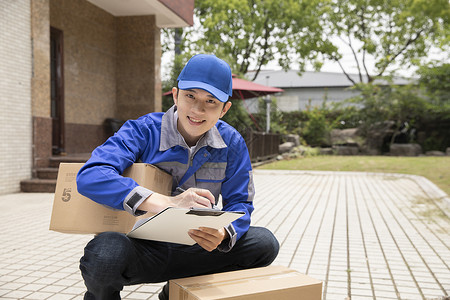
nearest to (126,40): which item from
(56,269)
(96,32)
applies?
(96,32)

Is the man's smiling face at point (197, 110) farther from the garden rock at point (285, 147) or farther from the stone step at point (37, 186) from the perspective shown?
the garden rock at point (285, 147)

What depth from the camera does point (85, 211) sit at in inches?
76.3

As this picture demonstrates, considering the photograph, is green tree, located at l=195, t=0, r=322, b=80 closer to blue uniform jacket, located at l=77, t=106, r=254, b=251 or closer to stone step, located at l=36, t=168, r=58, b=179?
stone step, located at l=36, t=168, r=58, b=179

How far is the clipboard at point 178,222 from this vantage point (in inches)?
62.8

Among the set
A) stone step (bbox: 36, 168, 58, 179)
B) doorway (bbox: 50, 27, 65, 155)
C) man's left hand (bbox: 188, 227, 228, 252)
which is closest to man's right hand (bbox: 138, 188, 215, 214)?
man's left hand (bbox: 188, 227, 228, 252)

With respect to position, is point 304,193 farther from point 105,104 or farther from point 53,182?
point 105,104

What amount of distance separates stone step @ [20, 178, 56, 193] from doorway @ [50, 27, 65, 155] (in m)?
2.21

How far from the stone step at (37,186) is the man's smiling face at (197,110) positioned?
21.4ft

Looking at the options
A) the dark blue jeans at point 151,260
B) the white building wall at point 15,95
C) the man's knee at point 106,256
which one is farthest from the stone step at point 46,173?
the man's knee at point 106,256

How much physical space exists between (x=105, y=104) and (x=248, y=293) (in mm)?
11144

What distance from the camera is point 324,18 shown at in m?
26.9

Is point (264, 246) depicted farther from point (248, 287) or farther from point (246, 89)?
point (246, 89)

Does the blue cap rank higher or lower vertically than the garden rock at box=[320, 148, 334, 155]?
higher

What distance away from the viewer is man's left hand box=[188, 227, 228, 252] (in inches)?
72.6
